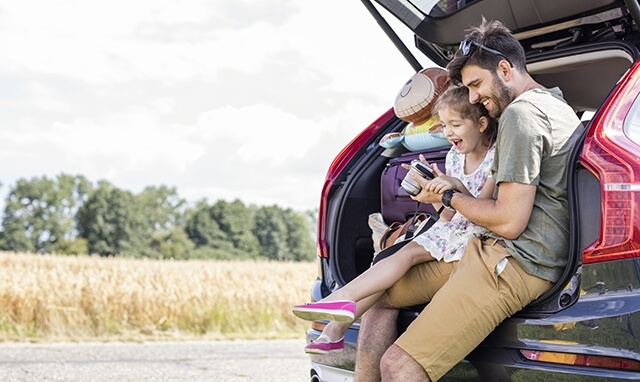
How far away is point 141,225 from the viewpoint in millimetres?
76812

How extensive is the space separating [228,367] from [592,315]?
5.18 meters

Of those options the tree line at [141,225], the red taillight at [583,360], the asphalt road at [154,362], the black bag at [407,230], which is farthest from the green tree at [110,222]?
the red taillight at [583,360]

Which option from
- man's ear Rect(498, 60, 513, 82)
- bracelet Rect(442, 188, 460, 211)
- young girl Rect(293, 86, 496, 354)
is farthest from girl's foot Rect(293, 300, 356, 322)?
man's ear Rect(498, 60, 513, 82)

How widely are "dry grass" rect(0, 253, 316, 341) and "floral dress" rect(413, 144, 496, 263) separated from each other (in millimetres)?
7834

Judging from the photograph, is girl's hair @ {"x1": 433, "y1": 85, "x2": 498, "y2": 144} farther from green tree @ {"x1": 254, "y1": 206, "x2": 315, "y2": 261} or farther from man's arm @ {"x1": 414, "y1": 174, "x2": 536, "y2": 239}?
green tree @ {"x1": 254, "y1": 206, "x2": 315, "y2": 261}

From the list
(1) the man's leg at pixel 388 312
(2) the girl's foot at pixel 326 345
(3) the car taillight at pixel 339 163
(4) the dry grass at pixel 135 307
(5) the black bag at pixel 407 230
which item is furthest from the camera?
(4) the dry grass at pixel 135 307

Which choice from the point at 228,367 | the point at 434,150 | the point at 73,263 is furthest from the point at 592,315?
the point at 73,263

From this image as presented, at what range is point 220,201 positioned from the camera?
77375mm

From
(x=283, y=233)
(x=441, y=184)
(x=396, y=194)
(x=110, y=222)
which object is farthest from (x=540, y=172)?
(x=283, y=233)

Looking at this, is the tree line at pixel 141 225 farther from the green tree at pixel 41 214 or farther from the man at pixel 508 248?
the man at pixel 508 248

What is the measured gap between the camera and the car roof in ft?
9.82

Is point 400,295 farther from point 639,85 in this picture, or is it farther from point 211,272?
point 211,272

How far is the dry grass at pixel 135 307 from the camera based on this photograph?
10539 millimetres

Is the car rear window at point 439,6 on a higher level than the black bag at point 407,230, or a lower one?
higher
